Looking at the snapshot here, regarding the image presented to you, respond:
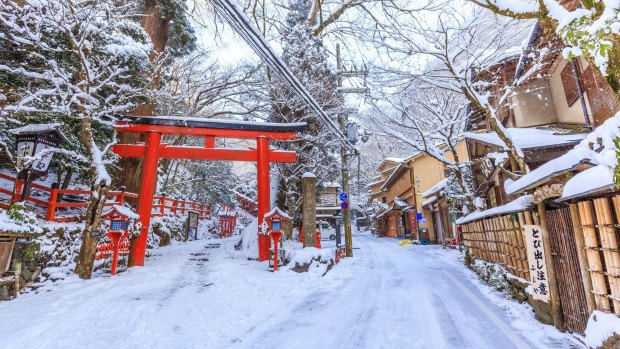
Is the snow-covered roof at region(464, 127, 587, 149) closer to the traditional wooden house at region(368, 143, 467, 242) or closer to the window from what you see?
the window

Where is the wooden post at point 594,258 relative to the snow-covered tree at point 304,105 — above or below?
below

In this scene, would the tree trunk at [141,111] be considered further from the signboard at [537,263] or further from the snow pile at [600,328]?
the snow pile at [600,328]

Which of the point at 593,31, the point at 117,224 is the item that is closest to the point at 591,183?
the point at 593,31

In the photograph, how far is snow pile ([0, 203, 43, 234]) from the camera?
609 cm

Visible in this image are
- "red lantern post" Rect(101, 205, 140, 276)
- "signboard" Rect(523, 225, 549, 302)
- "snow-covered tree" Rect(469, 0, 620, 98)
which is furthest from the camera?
"red lantern post" Rect(101, 205, 140, 276)

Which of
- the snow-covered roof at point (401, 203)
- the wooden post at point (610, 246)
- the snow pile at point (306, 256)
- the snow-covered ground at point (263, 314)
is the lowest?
the snow-covered ground at point (263, 314)

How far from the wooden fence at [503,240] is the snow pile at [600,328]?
8.04 feet

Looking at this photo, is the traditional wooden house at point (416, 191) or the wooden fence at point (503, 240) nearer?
the wooden fence at point (503, 240)

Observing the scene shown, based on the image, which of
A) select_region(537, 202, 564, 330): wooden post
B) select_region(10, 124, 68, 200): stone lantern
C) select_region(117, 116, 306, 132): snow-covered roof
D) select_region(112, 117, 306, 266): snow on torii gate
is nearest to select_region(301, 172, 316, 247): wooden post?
select_region(112, 117, 306, 266): snow on torii gate

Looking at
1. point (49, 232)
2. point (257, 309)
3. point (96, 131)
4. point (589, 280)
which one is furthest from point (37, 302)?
point (589, 280)

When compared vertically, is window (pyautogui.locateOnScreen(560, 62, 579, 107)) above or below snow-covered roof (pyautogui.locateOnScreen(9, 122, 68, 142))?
above

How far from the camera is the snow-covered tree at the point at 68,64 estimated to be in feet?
23.3

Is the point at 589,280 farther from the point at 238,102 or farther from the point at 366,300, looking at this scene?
the point at 238,102

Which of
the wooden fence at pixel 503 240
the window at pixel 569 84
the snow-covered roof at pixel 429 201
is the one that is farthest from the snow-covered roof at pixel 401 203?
the window at pixel 569 84
